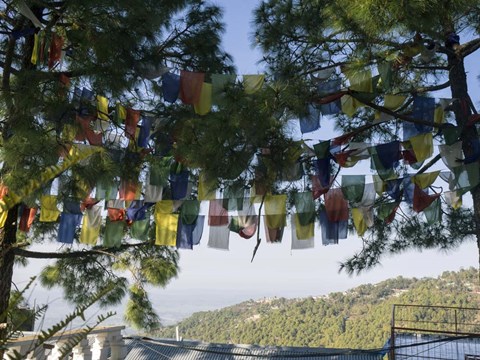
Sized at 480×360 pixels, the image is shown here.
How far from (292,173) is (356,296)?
260ft

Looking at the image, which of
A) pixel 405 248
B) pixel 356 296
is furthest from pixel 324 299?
pixel 405 248

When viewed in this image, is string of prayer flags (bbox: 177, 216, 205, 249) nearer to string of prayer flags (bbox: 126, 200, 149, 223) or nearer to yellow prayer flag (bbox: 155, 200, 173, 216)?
yellow prayer flag (bbox: 155, 200, 173, 216)

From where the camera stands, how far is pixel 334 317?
2704 inches

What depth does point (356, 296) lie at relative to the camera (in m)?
81.6

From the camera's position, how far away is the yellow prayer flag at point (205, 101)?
591 centimetres

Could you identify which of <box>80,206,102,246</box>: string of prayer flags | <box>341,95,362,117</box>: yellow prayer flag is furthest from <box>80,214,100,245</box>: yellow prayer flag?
<box>341,95,362,117</box>: yellow prayer flag

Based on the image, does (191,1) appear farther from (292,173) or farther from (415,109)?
(415,109)

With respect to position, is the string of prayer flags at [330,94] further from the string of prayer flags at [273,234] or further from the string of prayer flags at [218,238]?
the string of prayer flags at [218,238]

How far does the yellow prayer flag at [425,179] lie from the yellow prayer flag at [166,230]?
9.02ft

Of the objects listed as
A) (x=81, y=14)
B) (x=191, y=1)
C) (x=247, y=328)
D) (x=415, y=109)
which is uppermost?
(x=191, y=1)

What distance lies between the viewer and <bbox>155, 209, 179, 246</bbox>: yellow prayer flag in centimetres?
657

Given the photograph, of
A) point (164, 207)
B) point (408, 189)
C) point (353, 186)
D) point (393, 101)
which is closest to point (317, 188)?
point (353, 186)

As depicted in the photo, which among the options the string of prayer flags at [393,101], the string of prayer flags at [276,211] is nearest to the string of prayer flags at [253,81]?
the string of prayer flags at [276,211]

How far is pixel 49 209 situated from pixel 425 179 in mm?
4264
